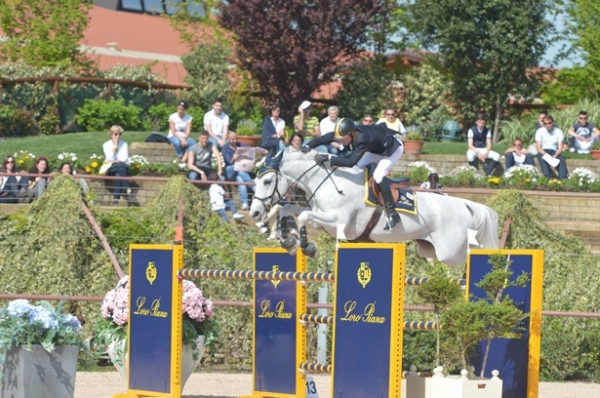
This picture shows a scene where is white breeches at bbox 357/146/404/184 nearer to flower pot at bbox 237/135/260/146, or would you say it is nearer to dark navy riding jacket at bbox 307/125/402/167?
dark navy riding jacket at bbox 307/125/402/167

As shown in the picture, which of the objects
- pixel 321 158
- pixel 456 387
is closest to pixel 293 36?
pixel 321 158

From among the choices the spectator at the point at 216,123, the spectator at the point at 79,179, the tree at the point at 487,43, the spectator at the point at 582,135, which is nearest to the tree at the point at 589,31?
the tree at the point at 487,43

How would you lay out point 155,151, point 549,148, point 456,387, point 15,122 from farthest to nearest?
1. point 15,122
2. point 155,151
3. point 549,148
4. point 456,387

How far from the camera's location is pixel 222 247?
17.3 meters

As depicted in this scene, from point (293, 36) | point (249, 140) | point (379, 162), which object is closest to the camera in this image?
point (379, 162)

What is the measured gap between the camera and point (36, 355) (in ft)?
36.0

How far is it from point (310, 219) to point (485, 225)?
273 cm

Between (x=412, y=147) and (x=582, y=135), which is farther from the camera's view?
(x=582, y=135)

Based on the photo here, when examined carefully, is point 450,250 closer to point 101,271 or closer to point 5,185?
point 101,271

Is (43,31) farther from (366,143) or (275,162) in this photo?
(366,143)

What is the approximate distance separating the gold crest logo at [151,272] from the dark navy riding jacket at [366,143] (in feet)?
9.55

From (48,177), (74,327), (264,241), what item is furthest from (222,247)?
(74,327)

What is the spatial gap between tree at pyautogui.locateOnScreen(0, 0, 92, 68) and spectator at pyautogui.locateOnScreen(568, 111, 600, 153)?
12.4 meters

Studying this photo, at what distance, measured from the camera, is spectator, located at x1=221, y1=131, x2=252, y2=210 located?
766 inches
